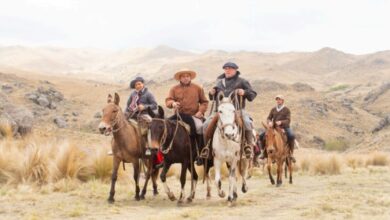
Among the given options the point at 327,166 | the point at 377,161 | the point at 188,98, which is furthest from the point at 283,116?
the point at 377,161

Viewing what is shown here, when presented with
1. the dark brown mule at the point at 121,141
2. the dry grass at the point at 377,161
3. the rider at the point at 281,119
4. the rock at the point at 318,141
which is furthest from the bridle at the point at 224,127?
the rock at the point at 318,141

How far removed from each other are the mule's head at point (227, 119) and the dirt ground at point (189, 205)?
1.35 metres

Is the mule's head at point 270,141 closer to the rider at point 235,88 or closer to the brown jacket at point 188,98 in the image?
the brown jacket at point 188,98

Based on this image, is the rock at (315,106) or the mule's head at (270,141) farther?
the rock at (315,106)

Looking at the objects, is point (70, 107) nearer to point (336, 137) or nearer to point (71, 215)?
point (336, 137)

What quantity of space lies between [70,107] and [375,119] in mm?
26540

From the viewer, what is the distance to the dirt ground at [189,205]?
932cm

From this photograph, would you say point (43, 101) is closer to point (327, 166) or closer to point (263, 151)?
point (327, 166)

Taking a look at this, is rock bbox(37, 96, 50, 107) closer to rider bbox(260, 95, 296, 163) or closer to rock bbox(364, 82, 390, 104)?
rider bbox(260, 95, 296, 163)

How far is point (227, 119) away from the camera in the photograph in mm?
10156

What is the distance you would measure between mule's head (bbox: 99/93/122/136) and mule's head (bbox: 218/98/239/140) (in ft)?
6.97

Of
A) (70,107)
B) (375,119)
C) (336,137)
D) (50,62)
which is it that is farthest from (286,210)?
(50,62)

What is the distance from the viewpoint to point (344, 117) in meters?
48.6

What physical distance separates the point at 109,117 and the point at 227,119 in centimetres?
235
